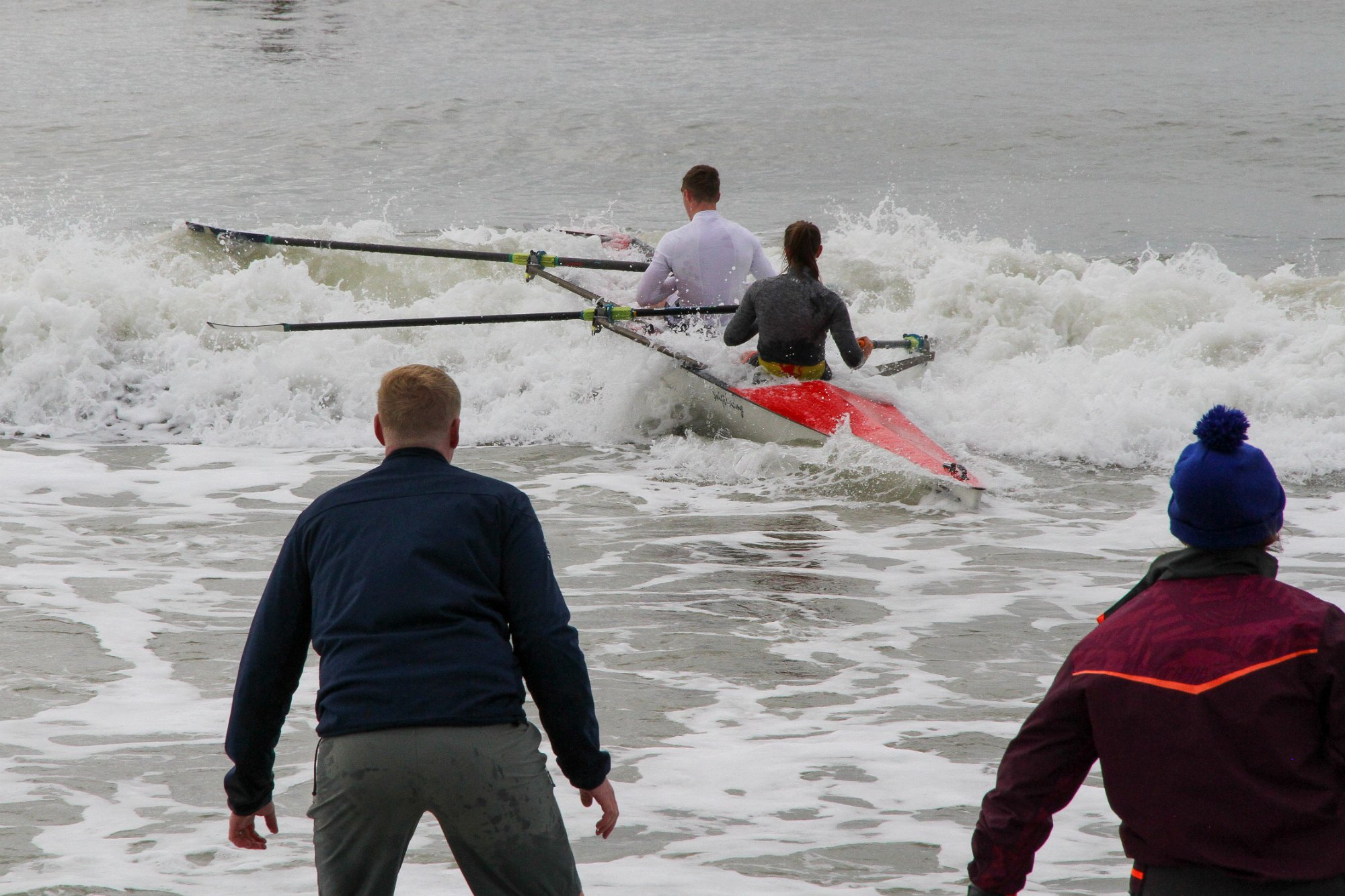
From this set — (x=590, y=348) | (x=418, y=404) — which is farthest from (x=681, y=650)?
(x=590, y=348)

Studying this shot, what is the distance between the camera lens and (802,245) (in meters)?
7.12

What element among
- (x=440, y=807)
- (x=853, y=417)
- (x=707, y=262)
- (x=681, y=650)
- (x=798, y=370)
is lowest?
A: (x=681, y=650)

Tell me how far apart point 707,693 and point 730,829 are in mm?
1042

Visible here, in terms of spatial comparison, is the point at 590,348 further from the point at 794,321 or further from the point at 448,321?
the point at 794,321

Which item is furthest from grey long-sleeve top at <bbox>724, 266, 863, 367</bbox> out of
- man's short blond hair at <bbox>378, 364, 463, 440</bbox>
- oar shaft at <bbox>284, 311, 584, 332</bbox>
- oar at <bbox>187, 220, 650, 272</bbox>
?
man's short blond hair at <bbox>378, 364, 463, 440</bbox>

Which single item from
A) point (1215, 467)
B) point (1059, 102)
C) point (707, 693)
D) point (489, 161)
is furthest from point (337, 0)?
point (1215, 467)

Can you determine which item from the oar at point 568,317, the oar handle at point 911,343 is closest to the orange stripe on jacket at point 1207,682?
the oar at point 568,317

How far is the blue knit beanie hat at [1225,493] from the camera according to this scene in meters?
1.82

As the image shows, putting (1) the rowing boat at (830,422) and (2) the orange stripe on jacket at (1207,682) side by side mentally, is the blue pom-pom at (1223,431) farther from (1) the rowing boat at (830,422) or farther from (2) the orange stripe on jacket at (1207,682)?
(1) the rowing boat at (830,422)

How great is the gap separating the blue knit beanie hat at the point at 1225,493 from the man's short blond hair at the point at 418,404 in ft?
3.83

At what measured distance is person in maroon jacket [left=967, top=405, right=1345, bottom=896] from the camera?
1.71 meters

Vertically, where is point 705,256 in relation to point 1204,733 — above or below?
above

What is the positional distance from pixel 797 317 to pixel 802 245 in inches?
17.3

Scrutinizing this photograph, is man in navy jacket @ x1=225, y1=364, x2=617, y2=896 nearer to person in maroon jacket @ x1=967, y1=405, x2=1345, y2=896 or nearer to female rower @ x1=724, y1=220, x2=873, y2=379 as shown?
person in maroon jacket @ x1=967, y1=405, x2=1345, y2=896
